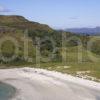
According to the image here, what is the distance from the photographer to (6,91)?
5278cm

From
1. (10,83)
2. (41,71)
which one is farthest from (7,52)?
(10,83)

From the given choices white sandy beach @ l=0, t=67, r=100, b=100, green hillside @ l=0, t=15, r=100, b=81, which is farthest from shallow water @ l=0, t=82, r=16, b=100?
green hillside @ l=0, t=15, r=100, b=81

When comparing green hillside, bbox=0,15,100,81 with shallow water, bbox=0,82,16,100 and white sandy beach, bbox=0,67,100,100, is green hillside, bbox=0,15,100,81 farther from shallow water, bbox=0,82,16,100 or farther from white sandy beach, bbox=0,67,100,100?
shallow water, bbox=0,82,16,100

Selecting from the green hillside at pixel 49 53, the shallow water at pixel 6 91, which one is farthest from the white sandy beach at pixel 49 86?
the green hillside at pixel 49 53

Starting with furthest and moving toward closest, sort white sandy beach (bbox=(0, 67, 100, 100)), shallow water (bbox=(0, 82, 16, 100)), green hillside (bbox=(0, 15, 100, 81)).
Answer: green hillside (bbox=(0, 15, 100, 81)), shallow water (bbox=(0, 82, 16, 100)), white sandy beach (bbox=(0, 67, 100, 100))

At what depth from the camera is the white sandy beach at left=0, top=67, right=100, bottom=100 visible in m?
45.8

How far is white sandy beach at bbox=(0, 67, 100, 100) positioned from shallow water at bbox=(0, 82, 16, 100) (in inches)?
31.6

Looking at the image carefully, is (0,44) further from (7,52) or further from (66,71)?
(66,71)

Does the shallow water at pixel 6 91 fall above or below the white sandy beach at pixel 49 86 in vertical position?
below

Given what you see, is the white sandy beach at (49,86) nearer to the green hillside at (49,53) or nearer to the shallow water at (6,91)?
the shallow water at (6,91)

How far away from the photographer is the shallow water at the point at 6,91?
47656 mm

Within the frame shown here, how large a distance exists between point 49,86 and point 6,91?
6.42m

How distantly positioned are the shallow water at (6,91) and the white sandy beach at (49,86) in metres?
0.80

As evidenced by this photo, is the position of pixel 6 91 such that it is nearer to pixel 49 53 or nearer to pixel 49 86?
pixel 49 86
